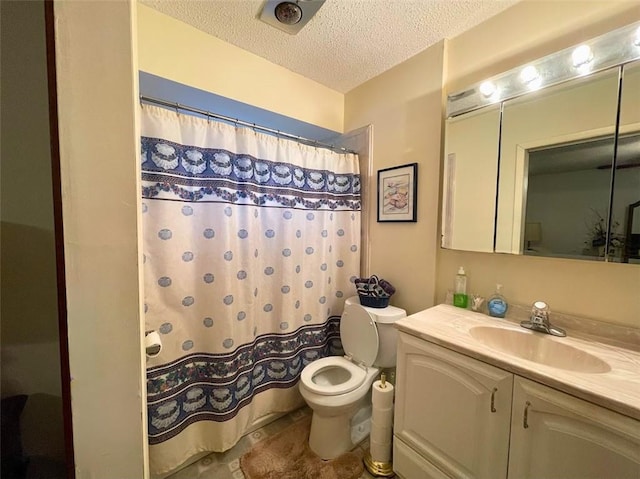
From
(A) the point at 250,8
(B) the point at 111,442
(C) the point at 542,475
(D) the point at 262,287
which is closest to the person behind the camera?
(B) the point at 111,442

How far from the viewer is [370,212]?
200 centimetres

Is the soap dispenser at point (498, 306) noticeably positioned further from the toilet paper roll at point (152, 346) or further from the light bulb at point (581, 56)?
the toilet paper roll at point (152, 346)

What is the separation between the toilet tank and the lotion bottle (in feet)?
1.04

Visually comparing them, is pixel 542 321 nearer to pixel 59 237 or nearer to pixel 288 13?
pixel 59 237

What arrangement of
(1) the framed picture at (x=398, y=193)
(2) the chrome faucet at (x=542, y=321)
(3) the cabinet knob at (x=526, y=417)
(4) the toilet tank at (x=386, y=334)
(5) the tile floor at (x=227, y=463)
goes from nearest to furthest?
(3) the cabinet knob at (x=526, y=417)
(2) the chrome faucet at (x=542, y=321)
(5) the tile floor at (x=227, y=463)
(4) the toilet tank at (x=386, y=334)
(1) the framed picture at (x=398, y=193)

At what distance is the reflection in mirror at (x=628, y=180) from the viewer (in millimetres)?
974

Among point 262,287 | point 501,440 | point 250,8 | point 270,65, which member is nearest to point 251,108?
point 270,65

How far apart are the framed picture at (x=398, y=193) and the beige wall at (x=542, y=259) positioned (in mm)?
372

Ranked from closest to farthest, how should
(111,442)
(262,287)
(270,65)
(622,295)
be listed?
(111,442)
(622,295)
(262,287)
(270,65)

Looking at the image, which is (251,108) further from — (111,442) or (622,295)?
(622,295)

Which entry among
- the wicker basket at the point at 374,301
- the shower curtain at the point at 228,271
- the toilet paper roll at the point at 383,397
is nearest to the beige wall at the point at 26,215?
the shower curtain at the point at 228,271

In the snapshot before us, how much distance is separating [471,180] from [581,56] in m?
0.61

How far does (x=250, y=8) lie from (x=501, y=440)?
7.13ft

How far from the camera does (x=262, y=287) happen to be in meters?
1.62
